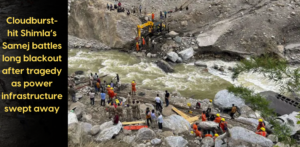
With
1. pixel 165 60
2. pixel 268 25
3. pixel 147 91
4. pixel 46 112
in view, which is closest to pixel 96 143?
pixel 46 112

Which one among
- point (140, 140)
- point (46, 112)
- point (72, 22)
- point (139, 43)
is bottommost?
point (140, 140)

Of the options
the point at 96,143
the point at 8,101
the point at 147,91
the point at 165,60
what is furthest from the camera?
the point at 165,60

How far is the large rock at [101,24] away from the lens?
2388cm

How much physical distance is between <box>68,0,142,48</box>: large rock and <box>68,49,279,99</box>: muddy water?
177 centimetres

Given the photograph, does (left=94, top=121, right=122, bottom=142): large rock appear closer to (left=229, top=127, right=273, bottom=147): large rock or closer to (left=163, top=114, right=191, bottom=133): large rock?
(left=163, top=114, right=191, bottom=133): large rock

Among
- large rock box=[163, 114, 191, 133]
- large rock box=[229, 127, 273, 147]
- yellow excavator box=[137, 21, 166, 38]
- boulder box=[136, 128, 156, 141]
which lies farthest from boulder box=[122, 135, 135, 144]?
yellow excavator box=[137, 21, 166, 38]

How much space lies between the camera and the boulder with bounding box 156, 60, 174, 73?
65.2 ft

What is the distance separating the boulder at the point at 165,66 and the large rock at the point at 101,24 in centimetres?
484

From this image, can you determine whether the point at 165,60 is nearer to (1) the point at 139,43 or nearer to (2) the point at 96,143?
(1) the point at 139,43

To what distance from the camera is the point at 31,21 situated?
8.08 m

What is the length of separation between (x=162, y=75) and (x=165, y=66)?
1159mm

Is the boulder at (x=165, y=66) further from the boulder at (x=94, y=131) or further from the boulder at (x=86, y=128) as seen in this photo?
the boulder at (x=94, y=131)

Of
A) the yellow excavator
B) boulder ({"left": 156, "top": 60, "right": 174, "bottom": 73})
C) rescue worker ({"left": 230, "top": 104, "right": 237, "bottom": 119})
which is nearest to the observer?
rescue worker ({"left": 230, "top": 104, "right": 237, "bottom": 119})

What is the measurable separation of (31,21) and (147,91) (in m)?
9.43
